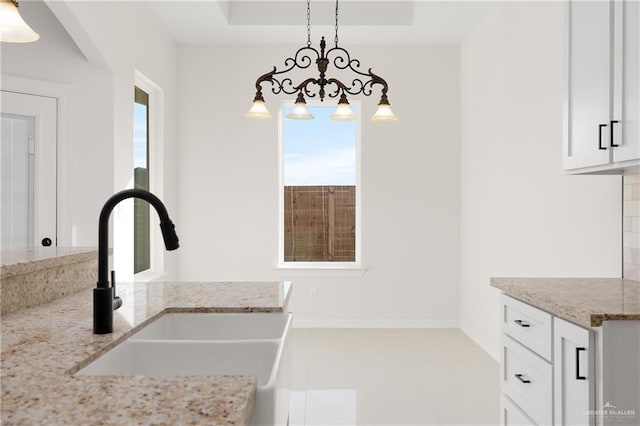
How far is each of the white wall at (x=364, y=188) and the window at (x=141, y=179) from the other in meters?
0.64

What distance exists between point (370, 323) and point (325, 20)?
3.09m

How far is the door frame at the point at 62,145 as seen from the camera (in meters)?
3.73

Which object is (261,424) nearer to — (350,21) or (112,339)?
(112,339)

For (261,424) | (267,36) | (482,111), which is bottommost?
(261,424)

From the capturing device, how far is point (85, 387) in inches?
38.9

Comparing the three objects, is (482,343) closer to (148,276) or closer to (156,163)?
(148,276)

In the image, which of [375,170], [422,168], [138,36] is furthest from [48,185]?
[422,168]

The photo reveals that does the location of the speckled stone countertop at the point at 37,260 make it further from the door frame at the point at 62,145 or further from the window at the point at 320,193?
the window at the point at 320,193

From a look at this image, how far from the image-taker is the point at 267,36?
17.6 ft

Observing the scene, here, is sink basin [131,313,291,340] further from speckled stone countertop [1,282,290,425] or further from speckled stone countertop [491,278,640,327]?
speckled stone countertop [491,278,640,327]

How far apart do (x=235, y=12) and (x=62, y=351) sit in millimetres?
4409

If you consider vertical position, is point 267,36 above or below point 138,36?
above

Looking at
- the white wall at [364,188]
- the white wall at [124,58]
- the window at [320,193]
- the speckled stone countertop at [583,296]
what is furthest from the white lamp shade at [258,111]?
the window at [320,193]

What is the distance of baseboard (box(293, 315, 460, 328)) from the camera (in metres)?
5.60
